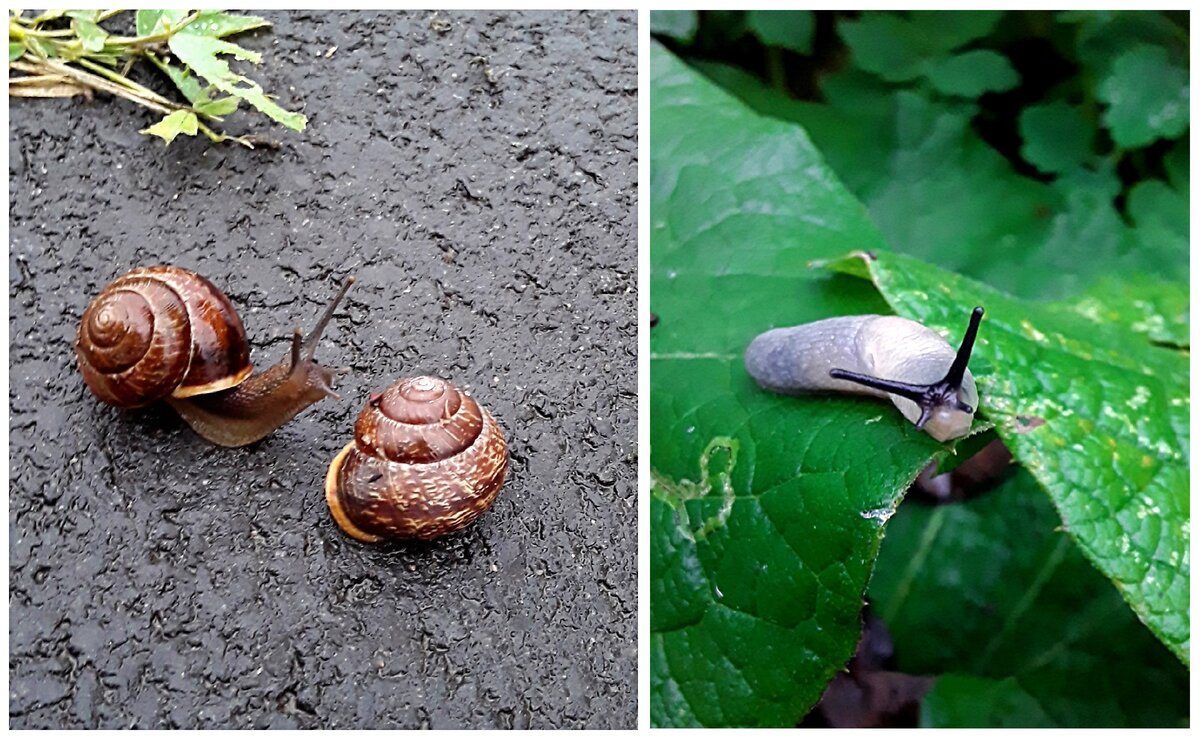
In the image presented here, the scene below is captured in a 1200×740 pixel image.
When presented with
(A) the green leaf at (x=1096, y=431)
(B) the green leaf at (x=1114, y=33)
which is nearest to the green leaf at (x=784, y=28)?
(B) the green leaf at (x=1114, y=33)

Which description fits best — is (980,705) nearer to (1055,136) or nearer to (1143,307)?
(1143,307)

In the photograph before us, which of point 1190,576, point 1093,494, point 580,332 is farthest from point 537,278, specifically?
point 1190,576

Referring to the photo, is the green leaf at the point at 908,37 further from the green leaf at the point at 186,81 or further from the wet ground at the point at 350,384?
the green leaf at the point at 186,81

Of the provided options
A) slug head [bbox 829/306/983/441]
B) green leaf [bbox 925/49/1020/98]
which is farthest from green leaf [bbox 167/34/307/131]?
green leaf [bbox 925/49/1020/98]

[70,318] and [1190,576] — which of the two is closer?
[1190,576]

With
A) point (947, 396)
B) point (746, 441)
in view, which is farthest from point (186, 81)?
point (947, 396)

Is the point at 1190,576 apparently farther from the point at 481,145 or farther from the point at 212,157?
the point at 212,157

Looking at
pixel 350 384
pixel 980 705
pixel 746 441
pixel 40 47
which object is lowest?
pixel 980 705
